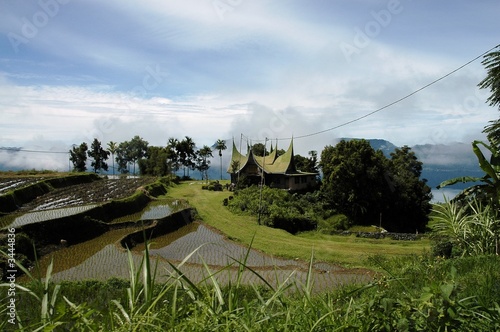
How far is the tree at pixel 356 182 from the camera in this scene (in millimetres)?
34094

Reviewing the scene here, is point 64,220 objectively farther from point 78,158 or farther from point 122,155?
point 122,155

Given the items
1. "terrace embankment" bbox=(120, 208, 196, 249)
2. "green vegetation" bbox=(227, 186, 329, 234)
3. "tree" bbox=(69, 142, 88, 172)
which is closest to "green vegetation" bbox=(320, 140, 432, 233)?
"green vegetation" bbox=(227, 186, 329, 234)

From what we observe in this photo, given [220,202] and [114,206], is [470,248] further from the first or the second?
[220,202]

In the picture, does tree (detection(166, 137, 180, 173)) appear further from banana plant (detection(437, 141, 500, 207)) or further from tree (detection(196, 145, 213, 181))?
banana plant (detection(437, 141, 500, 207))

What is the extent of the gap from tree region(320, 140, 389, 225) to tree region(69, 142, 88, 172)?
41.9m

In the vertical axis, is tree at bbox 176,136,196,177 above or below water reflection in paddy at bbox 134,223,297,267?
above

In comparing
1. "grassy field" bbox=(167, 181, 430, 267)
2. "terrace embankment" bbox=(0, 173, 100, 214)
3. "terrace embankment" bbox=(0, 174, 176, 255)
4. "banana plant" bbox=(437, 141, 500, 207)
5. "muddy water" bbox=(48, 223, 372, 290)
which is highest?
"banana plant" bbox=(437, 141, 500, 207)

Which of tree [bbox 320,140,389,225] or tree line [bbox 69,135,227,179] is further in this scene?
tree line [bbox 69,135,227,179]

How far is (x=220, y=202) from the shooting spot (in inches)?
1334

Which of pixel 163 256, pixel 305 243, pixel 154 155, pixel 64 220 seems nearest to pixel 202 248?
pixel 163 256

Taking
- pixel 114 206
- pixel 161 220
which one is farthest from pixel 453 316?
pixel 114 206

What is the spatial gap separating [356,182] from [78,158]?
44820 millimetres

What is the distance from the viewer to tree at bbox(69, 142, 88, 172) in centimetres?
6131

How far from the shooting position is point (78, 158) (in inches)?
2414
